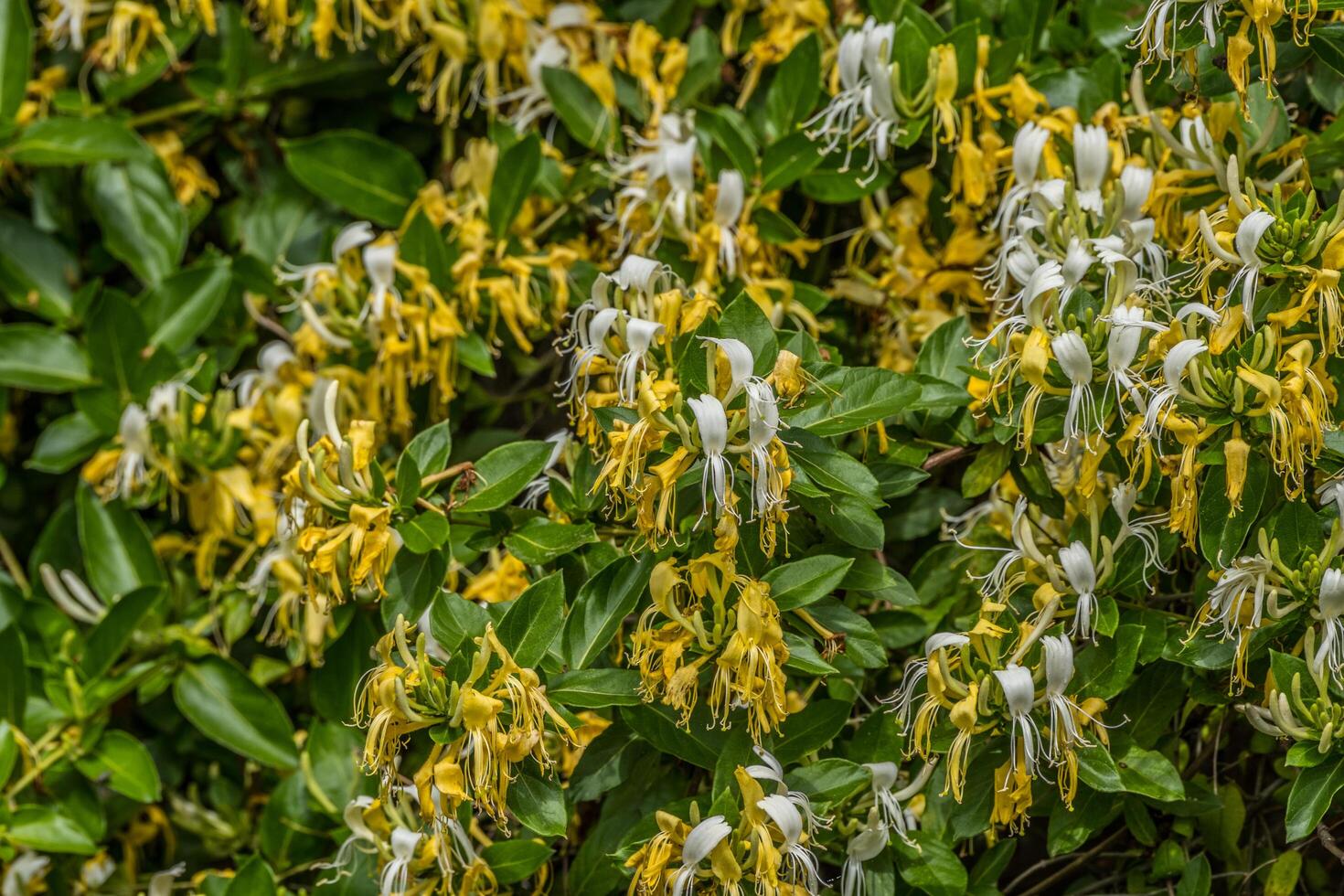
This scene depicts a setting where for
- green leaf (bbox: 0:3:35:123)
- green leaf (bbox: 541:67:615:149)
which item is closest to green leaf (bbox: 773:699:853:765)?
green leaf (bbox: 541:67:615:149)

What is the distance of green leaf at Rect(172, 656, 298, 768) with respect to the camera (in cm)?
151

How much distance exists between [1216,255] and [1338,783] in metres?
0.39

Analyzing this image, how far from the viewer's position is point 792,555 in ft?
3.68

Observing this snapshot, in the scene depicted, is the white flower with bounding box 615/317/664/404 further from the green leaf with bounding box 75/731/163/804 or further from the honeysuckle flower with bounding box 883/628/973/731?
the green leaf with bounding box 75/731/163/804

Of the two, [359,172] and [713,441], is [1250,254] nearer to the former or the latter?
[713,441]

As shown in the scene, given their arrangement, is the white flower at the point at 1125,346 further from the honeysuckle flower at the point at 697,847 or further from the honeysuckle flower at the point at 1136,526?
the honeysuckle flower at the point at 697,847

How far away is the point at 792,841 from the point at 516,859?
0.28 m

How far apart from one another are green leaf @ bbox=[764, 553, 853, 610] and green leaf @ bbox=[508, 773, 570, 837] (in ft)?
0.73

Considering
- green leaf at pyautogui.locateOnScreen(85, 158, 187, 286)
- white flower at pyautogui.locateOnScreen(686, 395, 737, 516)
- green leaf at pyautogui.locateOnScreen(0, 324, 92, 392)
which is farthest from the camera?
green leaf at pyautogui.locateOnScreen(85, 158, 187, 286)

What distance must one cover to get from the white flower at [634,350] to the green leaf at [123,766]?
2.50 ft

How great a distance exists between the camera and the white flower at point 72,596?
1.59 m

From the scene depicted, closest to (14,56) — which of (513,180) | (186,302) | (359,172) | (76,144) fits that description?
(76,144)

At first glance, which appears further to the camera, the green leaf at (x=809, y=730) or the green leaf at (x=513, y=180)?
the green leaf at (x=513, y=180)

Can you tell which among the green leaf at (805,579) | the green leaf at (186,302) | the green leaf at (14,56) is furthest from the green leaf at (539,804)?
the green leaf at (14,56)
